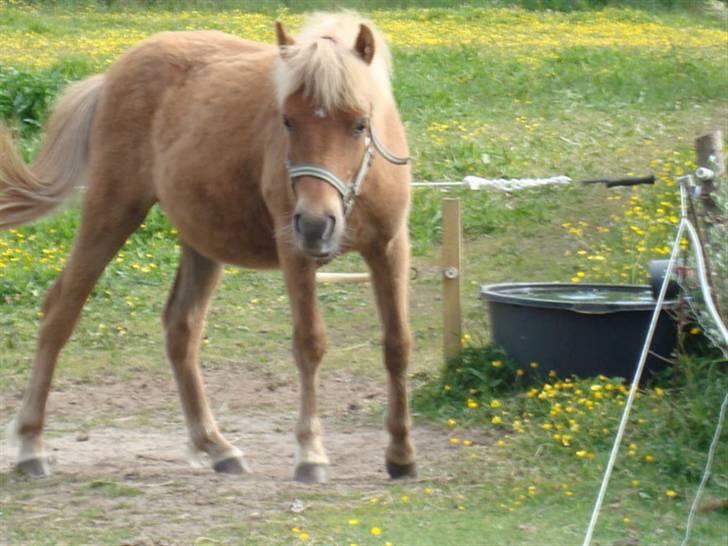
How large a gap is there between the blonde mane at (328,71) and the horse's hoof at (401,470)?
5.20ft

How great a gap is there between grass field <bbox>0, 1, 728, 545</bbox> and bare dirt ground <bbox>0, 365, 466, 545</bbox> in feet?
0.13

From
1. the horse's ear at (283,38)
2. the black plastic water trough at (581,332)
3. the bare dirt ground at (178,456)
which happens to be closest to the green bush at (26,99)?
the bare dirt ground at (178,456)

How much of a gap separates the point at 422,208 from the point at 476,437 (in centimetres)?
453

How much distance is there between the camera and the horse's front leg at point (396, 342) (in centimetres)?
573

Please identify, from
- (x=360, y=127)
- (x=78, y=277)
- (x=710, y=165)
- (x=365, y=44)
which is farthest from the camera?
(x=78, y=277)

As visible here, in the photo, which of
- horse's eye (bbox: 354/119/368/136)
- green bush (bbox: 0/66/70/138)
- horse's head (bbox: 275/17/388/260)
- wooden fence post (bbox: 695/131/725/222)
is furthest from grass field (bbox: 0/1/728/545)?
horse's eye (bbox: 354/119/368/136)

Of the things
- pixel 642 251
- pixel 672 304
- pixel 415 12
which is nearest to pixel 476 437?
pixel 672 304

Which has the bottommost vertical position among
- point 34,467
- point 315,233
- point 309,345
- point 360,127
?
point 34,467

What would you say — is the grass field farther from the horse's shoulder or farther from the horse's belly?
the horse's shoulder

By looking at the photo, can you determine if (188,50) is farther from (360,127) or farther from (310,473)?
(310,473)

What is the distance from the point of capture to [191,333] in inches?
257

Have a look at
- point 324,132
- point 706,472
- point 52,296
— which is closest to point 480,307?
point 52,296

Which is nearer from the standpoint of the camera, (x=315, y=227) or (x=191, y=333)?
(x=315, y=227)

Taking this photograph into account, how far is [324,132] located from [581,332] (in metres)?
1.96
